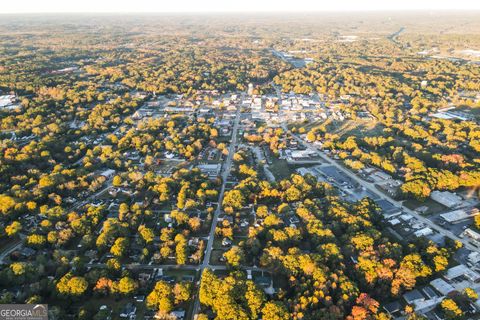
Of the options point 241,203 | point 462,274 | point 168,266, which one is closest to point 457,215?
point 462,274

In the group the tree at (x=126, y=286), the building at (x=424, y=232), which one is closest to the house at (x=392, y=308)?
the building at (x=424, y=232)

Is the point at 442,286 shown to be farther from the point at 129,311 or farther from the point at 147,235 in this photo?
the point at 147,235

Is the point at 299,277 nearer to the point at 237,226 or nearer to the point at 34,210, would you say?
the point at 237,226

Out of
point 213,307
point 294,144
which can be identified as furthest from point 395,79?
point 213,307

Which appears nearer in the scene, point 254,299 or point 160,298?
point 254,299

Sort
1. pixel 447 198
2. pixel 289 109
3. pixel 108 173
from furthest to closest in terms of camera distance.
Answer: pixel 289 109, pixel 108 173, pixel 447 198

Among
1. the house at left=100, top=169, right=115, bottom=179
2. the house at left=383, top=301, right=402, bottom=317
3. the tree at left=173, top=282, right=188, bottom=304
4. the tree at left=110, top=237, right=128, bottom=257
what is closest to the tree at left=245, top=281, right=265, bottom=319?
the tree at left=173, top=282, right=188, bottom=304

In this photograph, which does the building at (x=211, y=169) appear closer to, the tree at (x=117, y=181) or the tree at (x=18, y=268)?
the tree at (x=117, y=181)

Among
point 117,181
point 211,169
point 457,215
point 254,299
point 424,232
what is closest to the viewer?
point 254,299
